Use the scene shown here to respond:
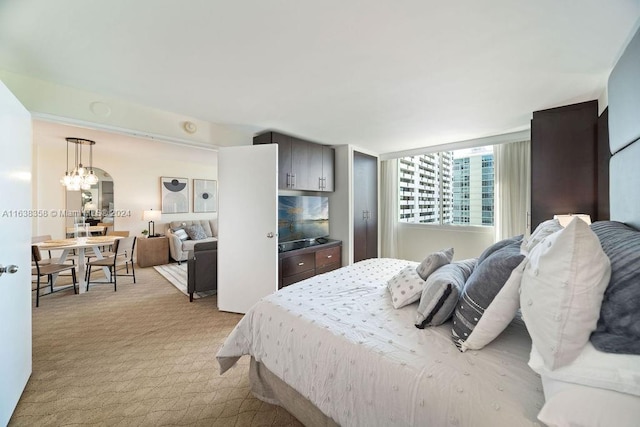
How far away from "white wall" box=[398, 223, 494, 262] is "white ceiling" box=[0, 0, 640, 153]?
2049 mm

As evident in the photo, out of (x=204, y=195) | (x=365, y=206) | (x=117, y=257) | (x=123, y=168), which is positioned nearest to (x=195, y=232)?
(x=204, y=195)

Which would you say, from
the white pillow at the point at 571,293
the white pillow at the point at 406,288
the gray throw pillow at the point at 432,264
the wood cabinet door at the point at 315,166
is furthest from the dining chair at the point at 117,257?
the white pillow at the point at 571,293

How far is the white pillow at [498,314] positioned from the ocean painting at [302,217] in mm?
2903

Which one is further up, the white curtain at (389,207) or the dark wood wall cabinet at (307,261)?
the white curtain at (389,207)

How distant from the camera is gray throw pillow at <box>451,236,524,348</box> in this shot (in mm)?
1077

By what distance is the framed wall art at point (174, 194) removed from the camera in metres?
6.14

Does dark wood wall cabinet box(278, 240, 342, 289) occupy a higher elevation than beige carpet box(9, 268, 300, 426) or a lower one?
higher

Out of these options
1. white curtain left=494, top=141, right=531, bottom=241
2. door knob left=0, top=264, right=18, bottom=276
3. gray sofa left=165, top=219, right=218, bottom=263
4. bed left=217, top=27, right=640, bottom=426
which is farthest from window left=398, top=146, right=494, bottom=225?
door knob left=0, top=264, right=18, bottom=276

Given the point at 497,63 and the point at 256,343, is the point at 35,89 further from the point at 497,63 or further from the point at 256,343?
the point at 497,63

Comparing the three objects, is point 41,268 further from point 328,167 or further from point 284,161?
point 328,167

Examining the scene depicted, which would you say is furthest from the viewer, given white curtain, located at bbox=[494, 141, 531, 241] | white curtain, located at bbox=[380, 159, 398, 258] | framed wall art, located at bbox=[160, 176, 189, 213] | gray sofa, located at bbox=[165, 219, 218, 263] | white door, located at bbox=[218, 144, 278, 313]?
framed wall art, located at bbox=[160, 176, 189, 213]

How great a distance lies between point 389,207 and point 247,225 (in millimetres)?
3054

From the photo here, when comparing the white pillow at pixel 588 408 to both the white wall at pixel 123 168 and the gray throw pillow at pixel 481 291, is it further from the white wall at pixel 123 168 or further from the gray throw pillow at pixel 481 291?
the white wall at pixel 123 168

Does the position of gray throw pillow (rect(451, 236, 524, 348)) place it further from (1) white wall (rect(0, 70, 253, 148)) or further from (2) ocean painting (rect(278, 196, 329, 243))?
(1) white wall (rect(0, 70, 253, 148))
